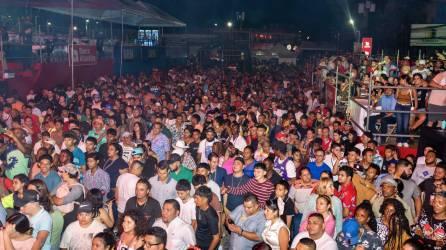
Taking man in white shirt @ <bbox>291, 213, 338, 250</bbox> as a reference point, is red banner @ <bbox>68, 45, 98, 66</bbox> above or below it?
above

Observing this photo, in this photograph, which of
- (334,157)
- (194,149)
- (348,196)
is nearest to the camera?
(348,196)

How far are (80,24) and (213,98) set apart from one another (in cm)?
2303

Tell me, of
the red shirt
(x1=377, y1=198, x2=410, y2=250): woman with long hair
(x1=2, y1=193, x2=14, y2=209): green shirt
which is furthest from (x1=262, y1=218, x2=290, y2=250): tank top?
(x1=2, y1=193, x2=14, y2=209): green shirt

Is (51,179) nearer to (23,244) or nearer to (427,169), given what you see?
(23,244)

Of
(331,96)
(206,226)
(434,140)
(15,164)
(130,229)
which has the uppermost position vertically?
(331,96)

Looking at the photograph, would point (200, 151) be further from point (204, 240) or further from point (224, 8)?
point (224, 8)

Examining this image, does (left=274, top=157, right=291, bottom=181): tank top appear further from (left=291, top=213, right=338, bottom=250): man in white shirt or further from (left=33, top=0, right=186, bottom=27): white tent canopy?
(left=33, top=0, right=186, bottom=27): white tent canopy

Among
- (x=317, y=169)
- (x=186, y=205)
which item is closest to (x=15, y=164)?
(x=186, y=205)

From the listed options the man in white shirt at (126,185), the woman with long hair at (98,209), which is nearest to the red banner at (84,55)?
the man in white shirt at (126,185)

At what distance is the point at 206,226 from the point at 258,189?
1000 millimetres

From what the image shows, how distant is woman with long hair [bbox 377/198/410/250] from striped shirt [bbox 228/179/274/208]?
4.65 feet

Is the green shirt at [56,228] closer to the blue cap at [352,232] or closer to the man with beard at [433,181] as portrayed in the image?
the blue cap at [352,232]

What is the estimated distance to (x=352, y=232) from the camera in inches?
201

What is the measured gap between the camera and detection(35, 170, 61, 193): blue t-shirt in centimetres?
661
